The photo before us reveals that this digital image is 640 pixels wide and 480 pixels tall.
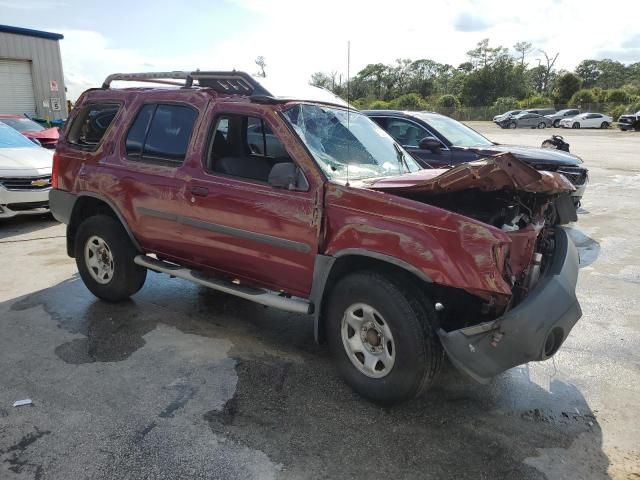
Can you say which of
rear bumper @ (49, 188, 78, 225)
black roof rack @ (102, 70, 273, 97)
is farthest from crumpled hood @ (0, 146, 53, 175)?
black roof rack @ (102, 70, 273, 97)

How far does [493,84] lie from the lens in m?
70.9

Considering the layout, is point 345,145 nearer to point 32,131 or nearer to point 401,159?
point 401,159

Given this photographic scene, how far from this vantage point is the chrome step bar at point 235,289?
3.68 meters

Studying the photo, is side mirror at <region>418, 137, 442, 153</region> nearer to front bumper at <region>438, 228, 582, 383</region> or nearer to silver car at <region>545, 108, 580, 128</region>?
front bumper at <region>438, 228, 582, 383</region>

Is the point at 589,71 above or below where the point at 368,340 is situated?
above

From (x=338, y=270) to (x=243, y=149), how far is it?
64.8 inches

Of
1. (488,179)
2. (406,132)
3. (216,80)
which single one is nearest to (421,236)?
(488,179)

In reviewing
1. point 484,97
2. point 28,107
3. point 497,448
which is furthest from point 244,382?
point 484,97

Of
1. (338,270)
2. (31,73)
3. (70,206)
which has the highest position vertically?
(31,73)

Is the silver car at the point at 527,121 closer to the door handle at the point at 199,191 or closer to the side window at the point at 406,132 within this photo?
the side window at the point at 406,132

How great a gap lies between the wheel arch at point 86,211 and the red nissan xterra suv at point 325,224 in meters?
0.02

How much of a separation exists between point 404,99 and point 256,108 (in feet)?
203

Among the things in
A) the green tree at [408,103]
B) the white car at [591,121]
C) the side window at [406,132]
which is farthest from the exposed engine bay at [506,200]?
the green tree at [408,103]

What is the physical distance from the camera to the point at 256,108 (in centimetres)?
397
